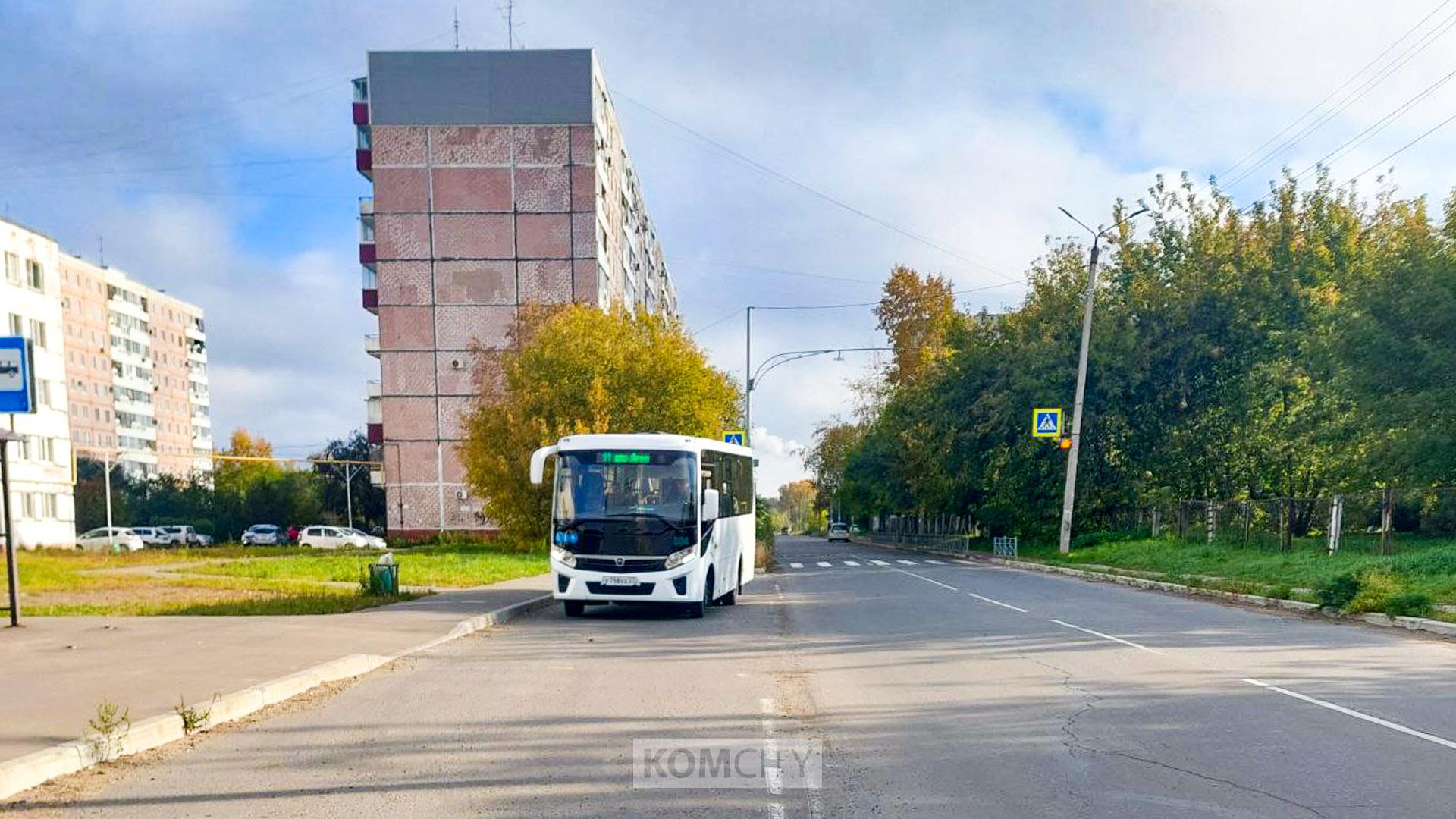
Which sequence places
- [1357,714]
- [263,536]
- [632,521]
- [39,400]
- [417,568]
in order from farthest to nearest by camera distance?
[263,536]
[39,400]
[417,568]
[632,521]
[1357,714]

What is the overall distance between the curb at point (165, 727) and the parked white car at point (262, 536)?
210ft

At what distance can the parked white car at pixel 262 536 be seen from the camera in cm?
7212

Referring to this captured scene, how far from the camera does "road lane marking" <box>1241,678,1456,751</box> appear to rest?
7.93 meters

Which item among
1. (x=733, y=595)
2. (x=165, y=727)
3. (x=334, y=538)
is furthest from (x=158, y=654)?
(x=334, y=538)

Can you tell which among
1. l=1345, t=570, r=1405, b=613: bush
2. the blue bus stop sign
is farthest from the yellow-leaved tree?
the blue bus stop sign

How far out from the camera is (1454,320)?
26.7 meters

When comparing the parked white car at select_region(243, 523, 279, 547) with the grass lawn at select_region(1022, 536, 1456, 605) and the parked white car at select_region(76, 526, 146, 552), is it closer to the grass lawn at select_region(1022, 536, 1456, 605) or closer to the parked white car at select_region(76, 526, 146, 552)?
the parked white car at select_region(76, 526, 146, 552)

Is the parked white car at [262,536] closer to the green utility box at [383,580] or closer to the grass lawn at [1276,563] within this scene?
the grass lawn at [1276,563]

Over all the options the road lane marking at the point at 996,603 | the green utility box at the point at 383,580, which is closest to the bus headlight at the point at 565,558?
the green utility box at the point at 383,580

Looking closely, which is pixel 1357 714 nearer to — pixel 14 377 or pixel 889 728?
pixel 889 728

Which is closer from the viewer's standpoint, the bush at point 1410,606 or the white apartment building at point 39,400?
the bush at point 1410,606

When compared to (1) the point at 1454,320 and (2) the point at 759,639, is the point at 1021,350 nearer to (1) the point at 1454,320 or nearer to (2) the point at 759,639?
(1) the point at 1454,320

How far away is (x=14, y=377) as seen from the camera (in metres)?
13.5

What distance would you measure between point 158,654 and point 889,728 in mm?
7953
